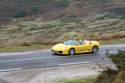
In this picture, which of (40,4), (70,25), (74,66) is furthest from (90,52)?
(40,4)

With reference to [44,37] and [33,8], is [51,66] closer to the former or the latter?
[44,37]

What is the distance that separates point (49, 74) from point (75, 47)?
645cm

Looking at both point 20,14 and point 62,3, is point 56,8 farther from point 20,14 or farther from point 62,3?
point 20,14

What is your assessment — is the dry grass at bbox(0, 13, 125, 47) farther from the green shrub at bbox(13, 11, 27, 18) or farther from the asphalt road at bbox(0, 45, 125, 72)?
the asphalt road at bbox(0, 45, 125, 72)

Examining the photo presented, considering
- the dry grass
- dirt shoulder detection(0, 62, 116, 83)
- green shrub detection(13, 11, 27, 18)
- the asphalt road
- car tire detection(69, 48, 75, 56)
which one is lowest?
dirt shoulder detection(0, 62, 116, 83)

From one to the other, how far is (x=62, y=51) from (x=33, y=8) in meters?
42.4

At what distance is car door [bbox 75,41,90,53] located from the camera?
18250mm

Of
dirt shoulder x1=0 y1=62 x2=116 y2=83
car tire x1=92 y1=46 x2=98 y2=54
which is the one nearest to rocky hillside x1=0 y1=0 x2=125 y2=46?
car tire x1=92 y1=46 x2=98 y2=54

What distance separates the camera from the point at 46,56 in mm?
17406

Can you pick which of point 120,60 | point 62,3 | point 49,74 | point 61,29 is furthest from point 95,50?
point 62,3

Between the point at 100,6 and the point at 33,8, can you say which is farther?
the point at 33,8

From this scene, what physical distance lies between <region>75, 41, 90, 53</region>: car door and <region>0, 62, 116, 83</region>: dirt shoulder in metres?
4.46

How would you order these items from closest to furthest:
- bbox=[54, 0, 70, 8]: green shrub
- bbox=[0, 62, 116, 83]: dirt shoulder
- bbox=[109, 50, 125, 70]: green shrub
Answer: bbox=[109, 50, 125, 70]: green shrub < bbox=[0, 62, 116, 83]: dirt shoulder < bbox=[54, 0, 70, 8]: green shrub

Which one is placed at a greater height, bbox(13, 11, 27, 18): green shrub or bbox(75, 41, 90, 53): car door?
bbox(13, 11, 27, 18): green shrub
